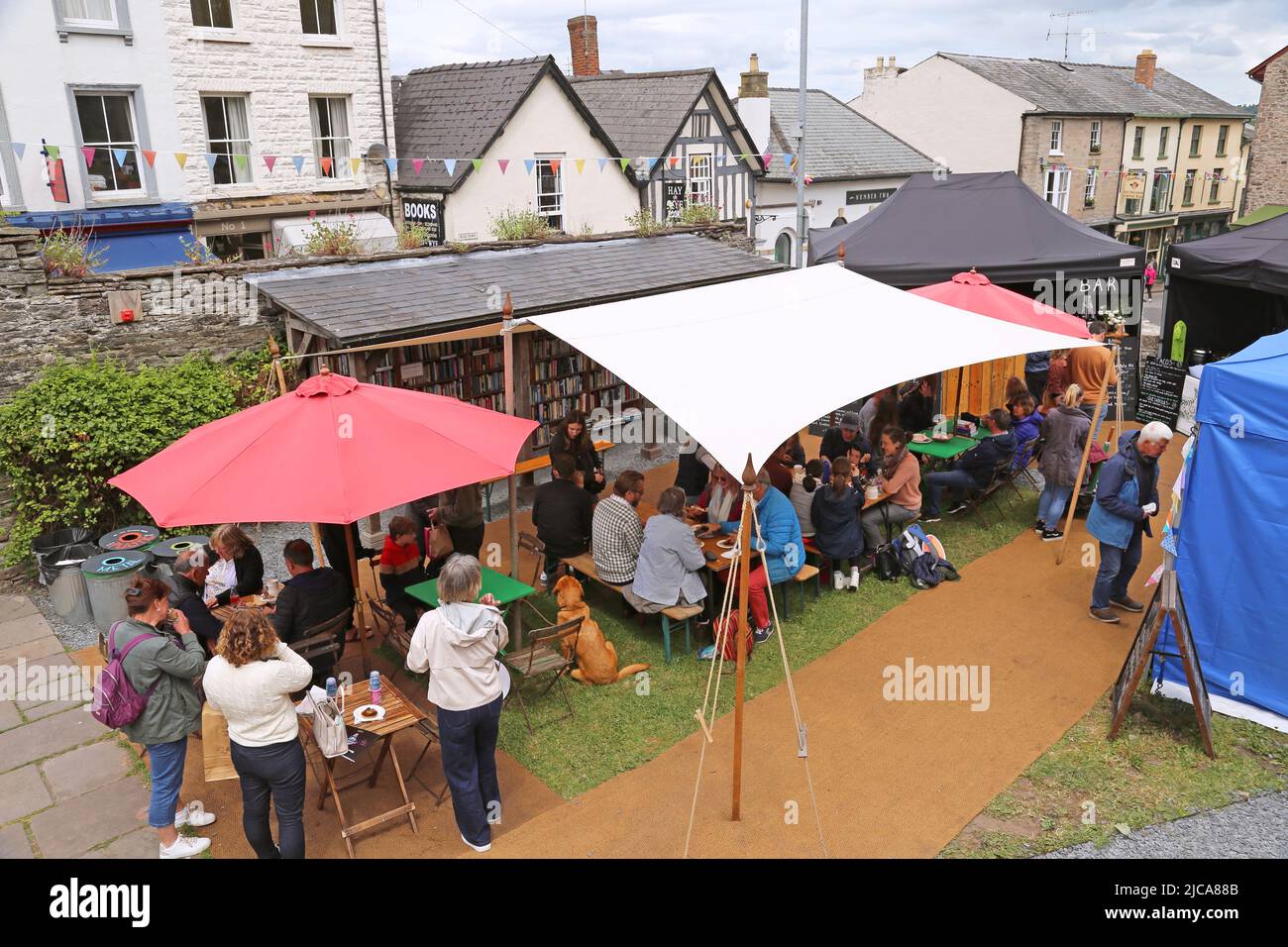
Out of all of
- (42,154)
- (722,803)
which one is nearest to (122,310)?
(722,803)

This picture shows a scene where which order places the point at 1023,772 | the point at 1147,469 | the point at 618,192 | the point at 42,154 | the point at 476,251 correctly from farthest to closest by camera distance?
the point at 618,192, the point at 42,154, the point at 476,251, the point at 1147,469, the point at 1023,772

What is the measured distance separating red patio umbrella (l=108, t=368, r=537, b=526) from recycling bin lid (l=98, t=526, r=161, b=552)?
106 inches

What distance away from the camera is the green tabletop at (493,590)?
679 cm

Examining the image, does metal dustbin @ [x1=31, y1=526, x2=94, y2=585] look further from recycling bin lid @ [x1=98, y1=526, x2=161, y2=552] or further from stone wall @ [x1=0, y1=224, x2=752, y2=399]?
stone wall @ [x1=0, y1=224, x2=752, y2=399]

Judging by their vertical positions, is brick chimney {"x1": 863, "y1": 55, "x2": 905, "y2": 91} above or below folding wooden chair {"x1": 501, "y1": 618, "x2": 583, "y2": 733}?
above

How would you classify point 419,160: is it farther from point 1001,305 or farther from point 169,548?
point 1001,305

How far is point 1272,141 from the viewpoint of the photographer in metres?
28.2

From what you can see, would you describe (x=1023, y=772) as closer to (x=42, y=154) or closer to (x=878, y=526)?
(x=878, y=526)

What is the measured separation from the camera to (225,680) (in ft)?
14.7

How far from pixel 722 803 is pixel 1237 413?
450 cm

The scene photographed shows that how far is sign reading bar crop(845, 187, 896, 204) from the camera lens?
27703mm

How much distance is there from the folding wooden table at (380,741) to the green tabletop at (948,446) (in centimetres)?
679

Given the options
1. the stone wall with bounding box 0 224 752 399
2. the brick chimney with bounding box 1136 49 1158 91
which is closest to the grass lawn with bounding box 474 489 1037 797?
the stone wall with bounding box 0 224 752 399

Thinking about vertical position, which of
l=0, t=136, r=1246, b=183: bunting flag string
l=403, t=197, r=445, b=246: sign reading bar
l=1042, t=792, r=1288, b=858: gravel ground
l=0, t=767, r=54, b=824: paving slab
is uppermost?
l=0, t=136, r=1246, b=183: bunting flag string
